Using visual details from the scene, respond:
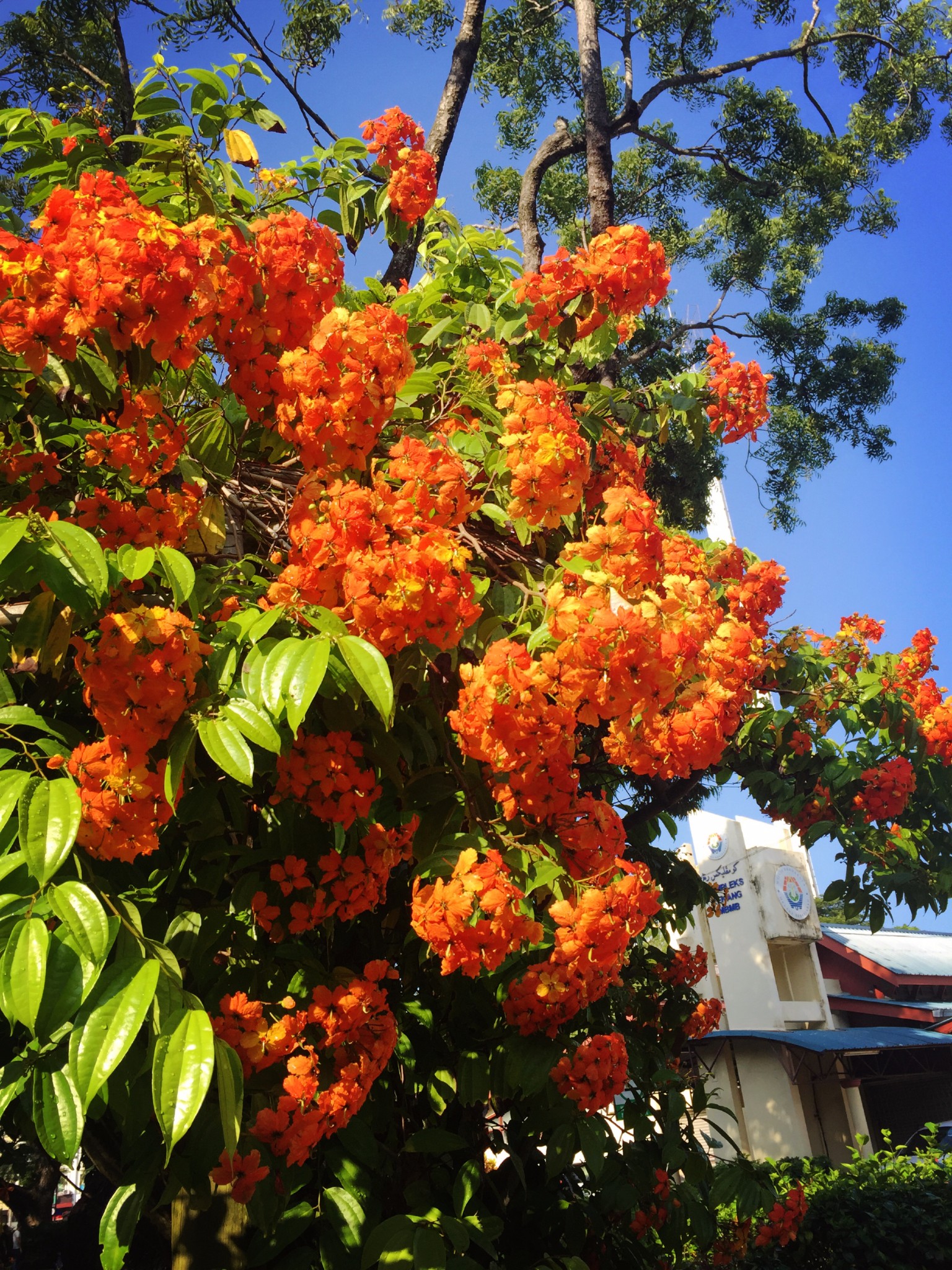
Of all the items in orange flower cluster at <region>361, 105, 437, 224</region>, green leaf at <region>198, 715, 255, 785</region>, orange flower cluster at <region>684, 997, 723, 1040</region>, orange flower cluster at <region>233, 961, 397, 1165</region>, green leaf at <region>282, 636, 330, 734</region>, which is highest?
orange flower cluster at <region>361, 105, 437, 224</region>

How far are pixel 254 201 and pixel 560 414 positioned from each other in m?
1.16

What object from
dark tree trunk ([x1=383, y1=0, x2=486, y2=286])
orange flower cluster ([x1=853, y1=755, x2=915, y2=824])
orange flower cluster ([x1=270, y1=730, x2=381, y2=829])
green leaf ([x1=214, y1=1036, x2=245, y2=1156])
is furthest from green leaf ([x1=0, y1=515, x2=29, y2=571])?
orange flower cluster ([x1=853, y1=755, x2=915, y2=824])

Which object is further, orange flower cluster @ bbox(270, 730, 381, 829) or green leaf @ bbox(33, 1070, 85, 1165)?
orange flower cluster @ bbox(270, 730, 381, 829)

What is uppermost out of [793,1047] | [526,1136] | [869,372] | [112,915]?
[869,372]

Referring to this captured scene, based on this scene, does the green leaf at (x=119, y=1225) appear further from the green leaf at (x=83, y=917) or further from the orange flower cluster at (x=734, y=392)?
the orange flower cluster at (x=734, y=392)

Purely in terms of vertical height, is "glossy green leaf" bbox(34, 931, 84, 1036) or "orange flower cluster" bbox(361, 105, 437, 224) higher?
"orange flower cluster" bbox(361, 105, 437, 224)

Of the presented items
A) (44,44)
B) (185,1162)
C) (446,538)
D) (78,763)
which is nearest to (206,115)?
(446,538)

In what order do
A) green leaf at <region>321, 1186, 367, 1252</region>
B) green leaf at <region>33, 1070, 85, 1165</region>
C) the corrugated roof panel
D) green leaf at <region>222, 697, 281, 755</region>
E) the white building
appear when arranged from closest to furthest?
green leaf at <region>33, 1070, 85, 1165</region>
green leaf at <region>222, 697, 281, 755</region>
green leaf at <region>321, 1186, 367, 1252</region>
the white building
the corrugated roof panel

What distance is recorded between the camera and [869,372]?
441 inches

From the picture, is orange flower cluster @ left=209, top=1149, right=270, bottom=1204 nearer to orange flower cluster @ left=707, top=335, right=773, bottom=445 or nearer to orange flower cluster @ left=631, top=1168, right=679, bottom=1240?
orange flower cluster @ left=631, top=1168, right=679, bottom=1240

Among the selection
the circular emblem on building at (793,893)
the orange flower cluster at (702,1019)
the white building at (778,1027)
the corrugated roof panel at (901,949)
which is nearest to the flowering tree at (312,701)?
the orange flower cluster at (702,1019)

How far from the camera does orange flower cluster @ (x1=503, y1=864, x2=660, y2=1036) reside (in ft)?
6.34

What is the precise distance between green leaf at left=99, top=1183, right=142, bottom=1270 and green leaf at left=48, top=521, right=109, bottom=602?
1.51 m

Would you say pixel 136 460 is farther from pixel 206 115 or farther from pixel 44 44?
pixel 44 44
